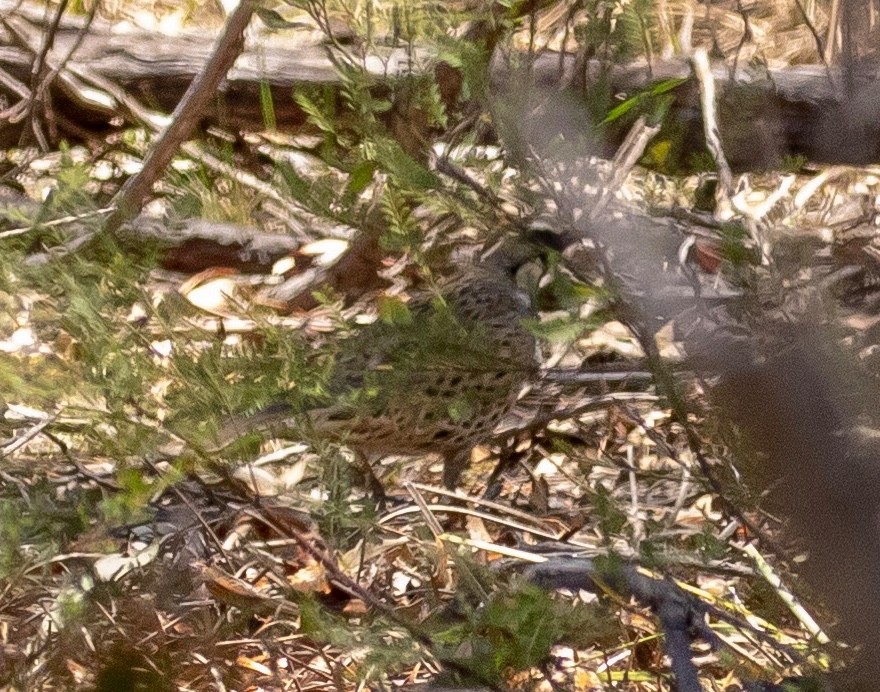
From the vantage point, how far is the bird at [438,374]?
1652 millimetres

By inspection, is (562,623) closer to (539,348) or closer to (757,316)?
(757,316)

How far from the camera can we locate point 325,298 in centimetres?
167

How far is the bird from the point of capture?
1.65 m

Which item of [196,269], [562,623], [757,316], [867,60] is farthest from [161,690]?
[196,269]

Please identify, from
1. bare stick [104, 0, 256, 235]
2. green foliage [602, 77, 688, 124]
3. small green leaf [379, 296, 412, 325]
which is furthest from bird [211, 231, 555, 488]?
bare stick [104, 0, 256, 235]

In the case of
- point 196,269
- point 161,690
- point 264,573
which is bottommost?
point 264,573

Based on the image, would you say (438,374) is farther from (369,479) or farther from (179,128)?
(179,128)

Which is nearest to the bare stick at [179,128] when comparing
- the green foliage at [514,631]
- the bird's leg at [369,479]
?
the bird's leg at [369,479]

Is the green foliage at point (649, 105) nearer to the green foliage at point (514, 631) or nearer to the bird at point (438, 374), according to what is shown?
the bird at point (438, 374)

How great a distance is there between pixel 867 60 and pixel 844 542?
61 centimetres

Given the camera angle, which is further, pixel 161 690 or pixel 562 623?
pixel 562 623

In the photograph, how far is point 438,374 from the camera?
1.98 metres

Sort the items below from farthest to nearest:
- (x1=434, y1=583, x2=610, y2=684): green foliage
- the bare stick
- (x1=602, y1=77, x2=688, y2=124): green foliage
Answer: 1. the bare stick
2. (x1=602, y1=77, x2=688, y2=124): green foliage
3. (x1=434, y1=583, x2=610, y2=684): green foliage

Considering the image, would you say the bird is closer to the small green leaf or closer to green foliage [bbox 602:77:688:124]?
the small green leaf
